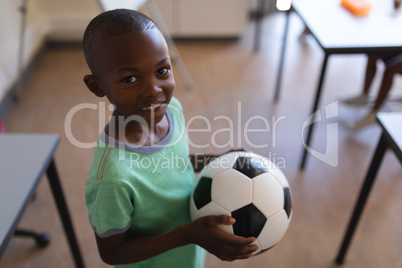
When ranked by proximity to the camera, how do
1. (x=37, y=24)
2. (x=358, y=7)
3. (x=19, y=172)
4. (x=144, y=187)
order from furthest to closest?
(x=37, y=24), (x=358, y=7), (x=19, y=172), (x=144, y=187)

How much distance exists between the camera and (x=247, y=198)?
835 mm

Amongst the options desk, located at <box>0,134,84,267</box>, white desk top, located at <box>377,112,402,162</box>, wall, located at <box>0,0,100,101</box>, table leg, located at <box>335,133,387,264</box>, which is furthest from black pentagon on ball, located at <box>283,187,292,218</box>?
wall, located at <box>0,0,100,101</box>

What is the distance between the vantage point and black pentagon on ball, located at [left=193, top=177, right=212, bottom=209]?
2.80ft

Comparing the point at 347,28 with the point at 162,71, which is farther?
the point at 347,28

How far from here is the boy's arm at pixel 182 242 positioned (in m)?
0.77

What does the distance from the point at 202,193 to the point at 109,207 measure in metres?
0.23

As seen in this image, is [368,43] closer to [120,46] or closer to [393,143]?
[393,143]

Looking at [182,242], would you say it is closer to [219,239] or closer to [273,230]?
[219,239]

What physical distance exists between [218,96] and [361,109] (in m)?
0.95

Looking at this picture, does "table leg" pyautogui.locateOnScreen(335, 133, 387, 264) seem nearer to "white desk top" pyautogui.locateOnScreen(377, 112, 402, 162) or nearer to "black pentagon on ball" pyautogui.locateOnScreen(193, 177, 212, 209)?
"white desk top" pyautogui.locateOnScreen(377, 112, 402, 162)

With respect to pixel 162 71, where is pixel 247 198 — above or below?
below

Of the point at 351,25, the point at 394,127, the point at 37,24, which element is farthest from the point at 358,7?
the point at 37,24

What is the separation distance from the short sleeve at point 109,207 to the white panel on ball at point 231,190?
209mm

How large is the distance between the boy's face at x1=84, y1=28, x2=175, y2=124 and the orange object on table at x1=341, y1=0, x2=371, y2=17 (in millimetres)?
1454
